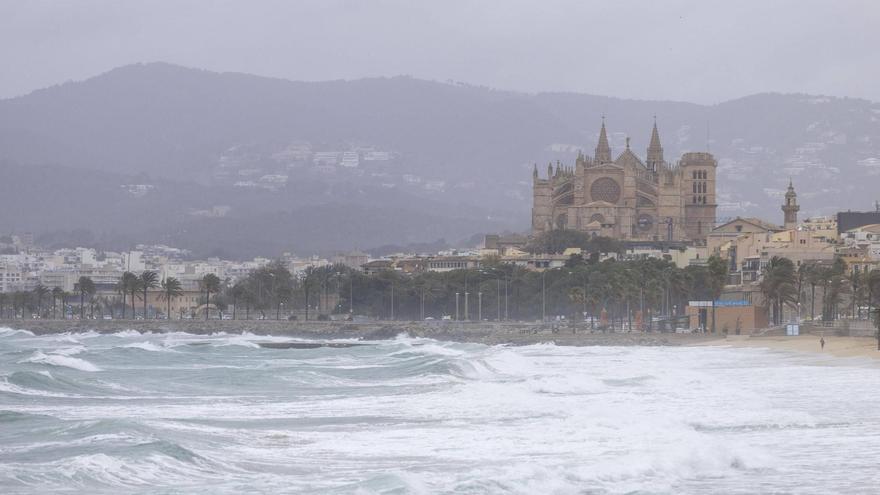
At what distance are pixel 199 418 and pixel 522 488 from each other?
1524 centimetres

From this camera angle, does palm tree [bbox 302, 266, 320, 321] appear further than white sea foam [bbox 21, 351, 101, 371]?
Yes

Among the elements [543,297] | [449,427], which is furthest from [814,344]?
[543,297]

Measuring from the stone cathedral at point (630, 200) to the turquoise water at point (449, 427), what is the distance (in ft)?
304

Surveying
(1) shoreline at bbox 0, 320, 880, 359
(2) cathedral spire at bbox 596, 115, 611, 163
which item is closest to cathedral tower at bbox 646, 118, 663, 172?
(2) cathedral spire at bbox 596, 115, 611, 163

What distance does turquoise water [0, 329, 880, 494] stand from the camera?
89.1ft

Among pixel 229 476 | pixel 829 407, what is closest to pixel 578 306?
pixel 829 407

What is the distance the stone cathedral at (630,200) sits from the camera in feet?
509

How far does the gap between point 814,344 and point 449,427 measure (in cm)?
3294

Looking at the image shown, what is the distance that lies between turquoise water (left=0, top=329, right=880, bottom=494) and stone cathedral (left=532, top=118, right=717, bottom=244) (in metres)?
92.7

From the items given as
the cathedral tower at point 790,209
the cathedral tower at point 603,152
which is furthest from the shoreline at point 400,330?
the cathedral tower at point 603,152

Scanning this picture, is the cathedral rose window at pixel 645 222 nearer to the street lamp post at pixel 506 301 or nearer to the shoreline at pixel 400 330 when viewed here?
the street lamp post at pixel 506 301

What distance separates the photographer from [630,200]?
157000mm

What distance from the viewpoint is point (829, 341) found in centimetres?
6712

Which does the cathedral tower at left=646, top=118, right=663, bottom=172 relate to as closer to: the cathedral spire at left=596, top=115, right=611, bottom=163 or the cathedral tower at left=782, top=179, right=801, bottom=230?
Answer: the cathedral spire at left=596, top=115, right=611, bottom=163
